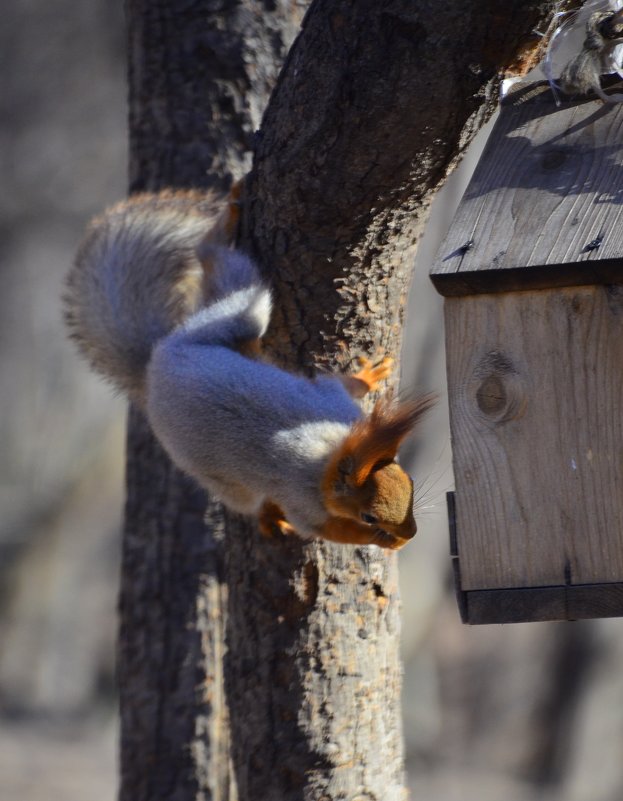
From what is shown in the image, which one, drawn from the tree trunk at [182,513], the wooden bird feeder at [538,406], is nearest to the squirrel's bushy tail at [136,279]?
the tree trunk at [182,513]

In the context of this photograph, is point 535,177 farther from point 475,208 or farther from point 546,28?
point 546,28

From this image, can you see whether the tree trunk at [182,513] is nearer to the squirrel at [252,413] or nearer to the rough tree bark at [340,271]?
the squirrel at [252,413]

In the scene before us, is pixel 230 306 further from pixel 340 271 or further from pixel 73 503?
pixel 73 503

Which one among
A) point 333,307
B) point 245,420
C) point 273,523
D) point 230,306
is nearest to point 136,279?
point 230,306

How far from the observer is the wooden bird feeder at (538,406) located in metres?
2.22

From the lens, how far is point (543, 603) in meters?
2.21

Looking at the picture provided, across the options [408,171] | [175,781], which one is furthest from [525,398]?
[175,781]

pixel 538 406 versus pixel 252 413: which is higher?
pixel 252 413

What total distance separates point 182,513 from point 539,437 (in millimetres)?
2118

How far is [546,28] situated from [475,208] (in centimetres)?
52

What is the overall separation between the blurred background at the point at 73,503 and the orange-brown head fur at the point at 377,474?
615 cm

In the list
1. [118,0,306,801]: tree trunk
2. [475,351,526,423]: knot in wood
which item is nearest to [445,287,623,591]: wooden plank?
[475,351,526,423]: knot in wood

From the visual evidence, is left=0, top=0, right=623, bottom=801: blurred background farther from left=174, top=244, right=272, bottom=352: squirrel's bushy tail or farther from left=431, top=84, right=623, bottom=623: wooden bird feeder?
left=431, top=84, right=623, bottom=623: wooden bird feeder

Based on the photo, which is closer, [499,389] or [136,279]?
[499,389]
